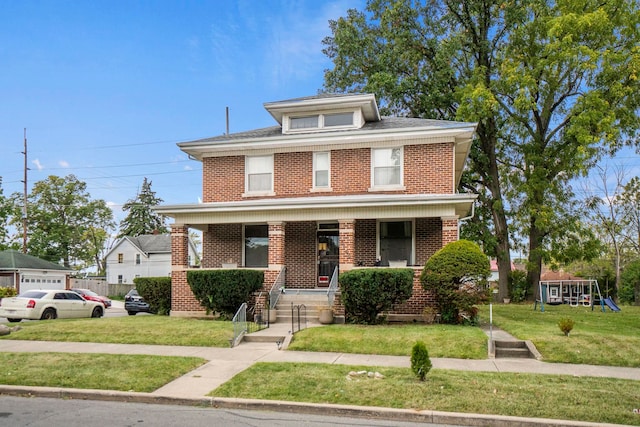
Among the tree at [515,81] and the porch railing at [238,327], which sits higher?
the tree at [515,81]

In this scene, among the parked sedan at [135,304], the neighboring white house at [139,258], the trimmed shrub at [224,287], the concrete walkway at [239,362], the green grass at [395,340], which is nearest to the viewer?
the concrete walkway at [239,362]

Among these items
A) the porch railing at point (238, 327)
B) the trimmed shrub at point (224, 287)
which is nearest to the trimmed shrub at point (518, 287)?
the trimmed shrub at point (224, 287)

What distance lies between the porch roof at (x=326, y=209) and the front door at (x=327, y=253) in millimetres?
1460

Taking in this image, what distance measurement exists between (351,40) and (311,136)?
12.4 meters

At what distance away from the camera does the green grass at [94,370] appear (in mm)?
9484

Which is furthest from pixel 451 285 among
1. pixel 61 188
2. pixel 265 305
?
pixel 61 188

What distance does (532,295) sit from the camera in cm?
2997

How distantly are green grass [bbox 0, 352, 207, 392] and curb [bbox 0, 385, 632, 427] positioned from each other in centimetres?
28

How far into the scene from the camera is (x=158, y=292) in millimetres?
19391

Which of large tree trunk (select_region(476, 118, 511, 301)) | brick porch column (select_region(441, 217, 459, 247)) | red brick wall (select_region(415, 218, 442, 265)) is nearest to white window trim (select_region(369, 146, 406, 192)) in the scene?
red brick wall (select_region(415, 218, 442, 265))

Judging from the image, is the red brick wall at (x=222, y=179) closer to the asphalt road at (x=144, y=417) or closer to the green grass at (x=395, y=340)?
the green grass at (x=395, y=340)

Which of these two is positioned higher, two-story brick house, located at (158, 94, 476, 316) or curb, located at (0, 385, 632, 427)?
two-story brick house, located at (158, 94, 476, 316)

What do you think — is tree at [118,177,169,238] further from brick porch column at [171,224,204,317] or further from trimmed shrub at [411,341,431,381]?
trimmed shrub at [411,341,431,381]

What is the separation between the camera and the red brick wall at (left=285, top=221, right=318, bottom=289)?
63.4ft
